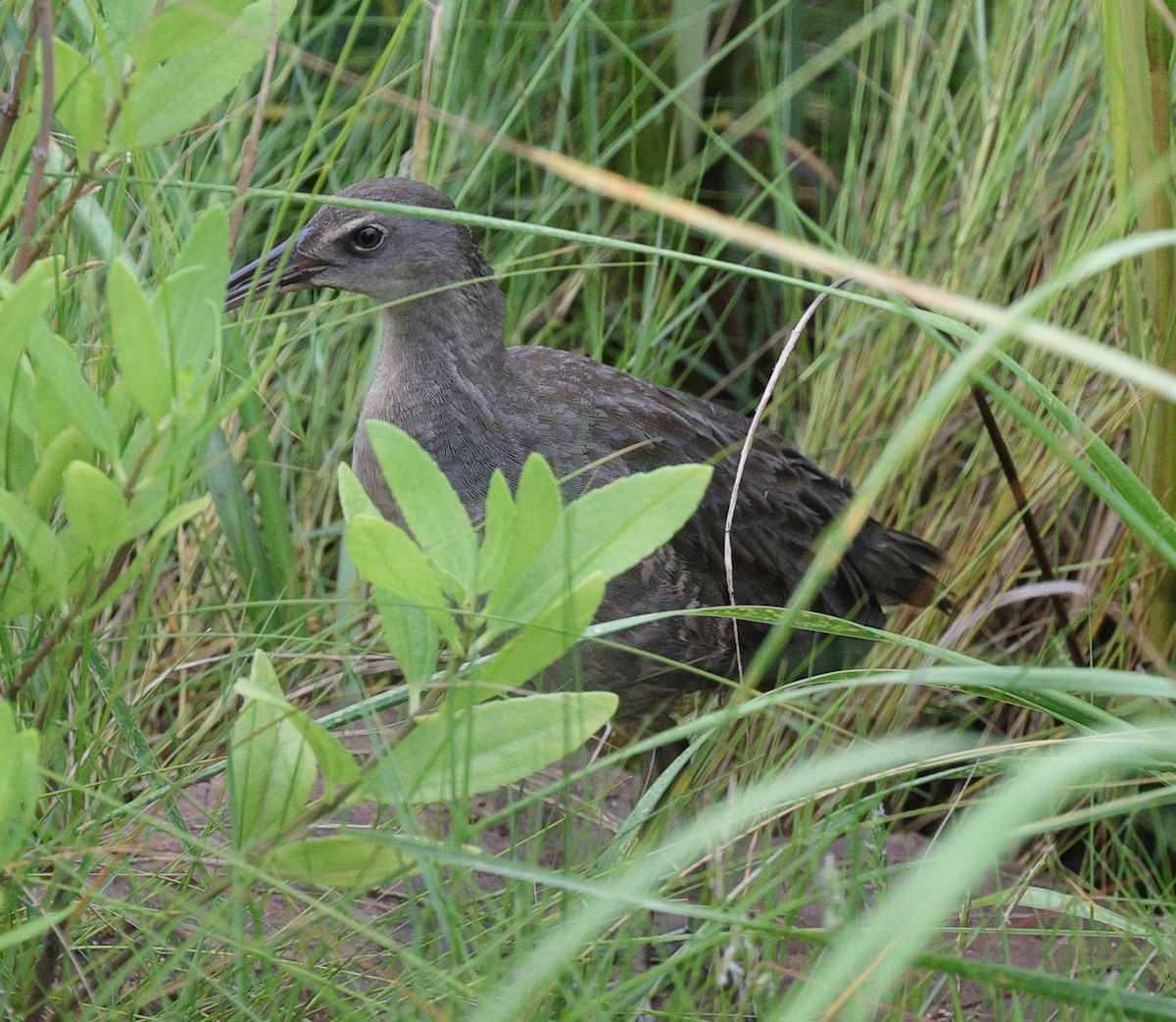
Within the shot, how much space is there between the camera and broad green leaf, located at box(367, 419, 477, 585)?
4.43ft

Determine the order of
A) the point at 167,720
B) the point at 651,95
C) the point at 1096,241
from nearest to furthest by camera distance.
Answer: the point at 1096,241 → the point at 167,720 → the point at 651,95

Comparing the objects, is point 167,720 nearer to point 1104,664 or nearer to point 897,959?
point 1104,664

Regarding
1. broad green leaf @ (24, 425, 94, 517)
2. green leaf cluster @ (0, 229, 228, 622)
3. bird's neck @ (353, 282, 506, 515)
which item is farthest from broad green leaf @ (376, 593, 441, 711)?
bird's neck @ (353, 282, 506, 515)

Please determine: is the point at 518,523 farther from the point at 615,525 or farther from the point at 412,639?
the point at 412,639

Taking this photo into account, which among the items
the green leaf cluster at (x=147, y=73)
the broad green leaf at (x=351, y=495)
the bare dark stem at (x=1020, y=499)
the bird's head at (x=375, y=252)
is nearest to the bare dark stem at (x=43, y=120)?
the green leaf cluster at (x=147, y=73)

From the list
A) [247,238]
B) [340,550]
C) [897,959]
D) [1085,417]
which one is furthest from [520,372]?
[897,959]

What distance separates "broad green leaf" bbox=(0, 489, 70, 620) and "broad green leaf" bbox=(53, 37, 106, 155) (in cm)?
36

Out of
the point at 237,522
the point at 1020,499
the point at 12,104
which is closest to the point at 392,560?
the point at 12,104

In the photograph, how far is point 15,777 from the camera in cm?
127

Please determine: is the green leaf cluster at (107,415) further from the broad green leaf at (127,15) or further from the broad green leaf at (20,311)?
the broad green leaf at (127,15)

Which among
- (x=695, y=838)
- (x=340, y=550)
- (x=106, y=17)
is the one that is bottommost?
(x=340, y=550)

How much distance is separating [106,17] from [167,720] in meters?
1.49

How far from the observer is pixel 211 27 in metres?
1.41

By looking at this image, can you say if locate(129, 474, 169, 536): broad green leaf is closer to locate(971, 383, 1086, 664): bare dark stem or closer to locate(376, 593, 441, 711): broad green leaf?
locate(376, 593, 441, 711): broad green leaf
